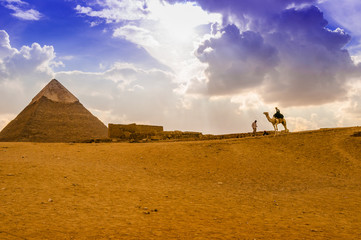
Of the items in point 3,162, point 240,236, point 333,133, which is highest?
point 333,133

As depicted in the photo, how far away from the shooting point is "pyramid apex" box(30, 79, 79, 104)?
4816 centimetres

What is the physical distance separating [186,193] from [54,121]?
4352 centimetres

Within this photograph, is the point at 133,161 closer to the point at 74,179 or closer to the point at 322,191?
the point at 74,179

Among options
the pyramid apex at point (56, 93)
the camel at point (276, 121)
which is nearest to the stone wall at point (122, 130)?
the camel at point (276, 121)

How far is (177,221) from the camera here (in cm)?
503

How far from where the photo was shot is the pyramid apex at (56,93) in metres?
48.2

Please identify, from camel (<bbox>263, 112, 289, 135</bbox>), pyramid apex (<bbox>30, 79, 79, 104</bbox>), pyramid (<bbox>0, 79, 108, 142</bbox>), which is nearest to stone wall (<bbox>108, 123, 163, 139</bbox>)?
camel (<bbox>263, 112, 289, 135</bbox>)

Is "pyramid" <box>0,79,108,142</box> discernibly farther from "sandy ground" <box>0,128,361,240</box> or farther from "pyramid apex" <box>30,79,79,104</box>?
"sandy ground" <box>0,128,361,240</box>

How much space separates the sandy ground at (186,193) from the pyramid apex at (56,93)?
129ft

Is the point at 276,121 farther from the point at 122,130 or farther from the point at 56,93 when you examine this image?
the point at 56,93

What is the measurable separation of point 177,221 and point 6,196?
12.1ft

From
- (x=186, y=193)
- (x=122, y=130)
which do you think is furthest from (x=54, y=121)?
(x=186, y=193)

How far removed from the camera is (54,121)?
4528 cm

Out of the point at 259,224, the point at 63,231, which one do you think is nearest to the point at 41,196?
the point at 63,231
